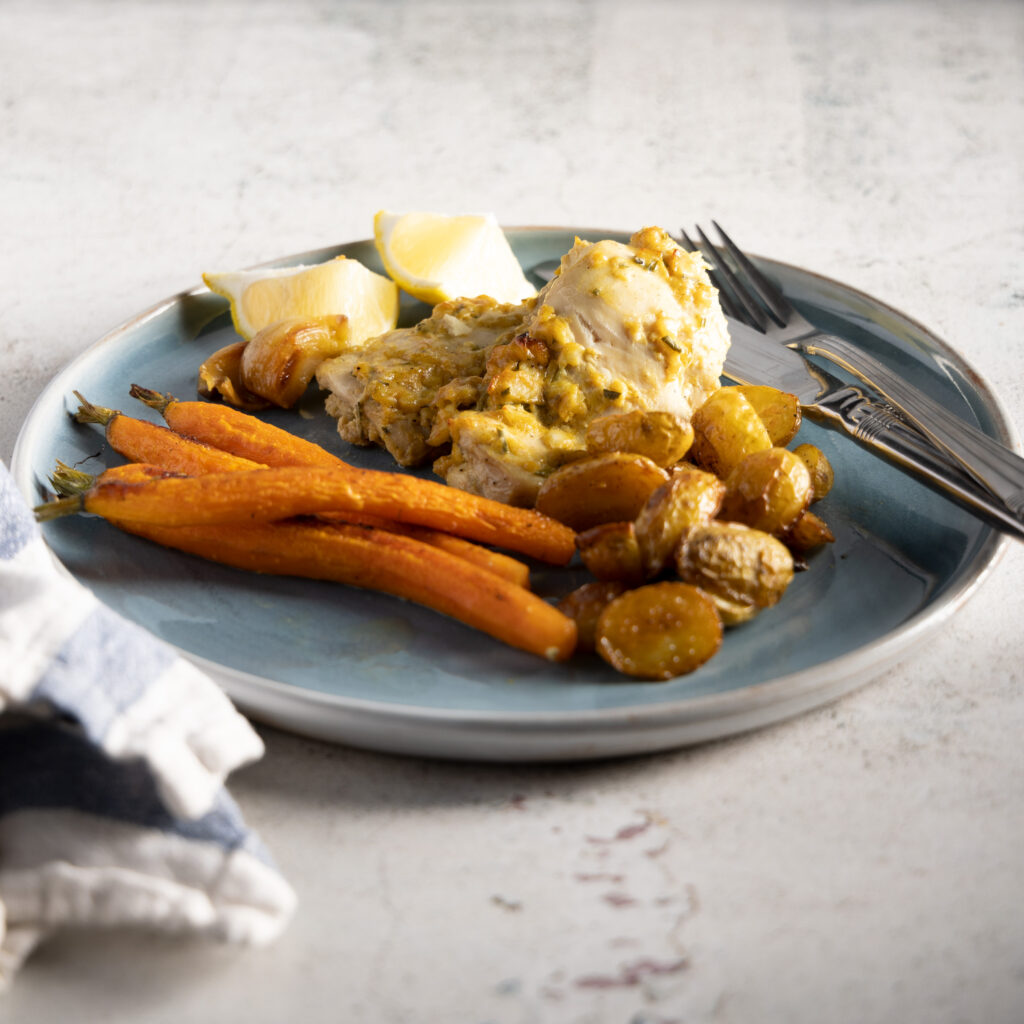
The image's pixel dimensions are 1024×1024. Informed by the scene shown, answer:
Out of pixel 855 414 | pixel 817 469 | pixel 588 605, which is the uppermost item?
pixel 855 414

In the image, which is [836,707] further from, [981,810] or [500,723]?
[500,723]

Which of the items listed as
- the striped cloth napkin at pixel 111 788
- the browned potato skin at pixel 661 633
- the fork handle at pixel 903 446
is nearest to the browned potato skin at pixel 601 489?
the browned potato skin at pixel 661 633

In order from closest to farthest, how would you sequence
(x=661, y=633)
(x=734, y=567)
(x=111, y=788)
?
1. (x=111, y=788)
2. (x=661, y=633)
3. (x=734, y=567)

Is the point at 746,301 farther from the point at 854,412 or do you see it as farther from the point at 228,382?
the point at 228,382

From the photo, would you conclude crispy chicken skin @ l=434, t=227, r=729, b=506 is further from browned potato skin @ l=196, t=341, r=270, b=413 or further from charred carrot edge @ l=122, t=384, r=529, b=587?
browned potato skin @ l=196, t=341, r=270, b=413

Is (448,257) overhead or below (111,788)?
overhead

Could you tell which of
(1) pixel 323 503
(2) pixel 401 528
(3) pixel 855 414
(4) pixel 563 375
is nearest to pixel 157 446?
(1) pixel 323 503
